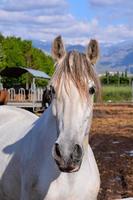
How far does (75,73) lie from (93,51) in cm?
26

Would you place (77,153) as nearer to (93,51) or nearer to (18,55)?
(93,51)

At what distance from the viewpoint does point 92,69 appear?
12.1ft

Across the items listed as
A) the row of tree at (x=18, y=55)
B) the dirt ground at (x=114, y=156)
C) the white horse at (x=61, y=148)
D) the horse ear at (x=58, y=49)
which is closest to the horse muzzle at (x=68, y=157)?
the white horse at (x=61, y=148)

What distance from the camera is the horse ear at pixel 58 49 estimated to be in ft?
12.0

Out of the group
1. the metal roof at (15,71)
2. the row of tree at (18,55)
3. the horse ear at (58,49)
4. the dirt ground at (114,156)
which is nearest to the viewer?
the horse ear at (58,49)

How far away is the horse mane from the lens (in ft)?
11.6

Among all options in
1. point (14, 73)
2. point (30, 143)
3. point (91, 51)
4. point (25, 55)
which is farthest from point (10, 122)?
point (25, 55)

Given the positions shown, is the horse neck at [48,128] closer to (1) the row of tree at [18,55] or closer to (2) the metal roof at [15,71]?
(2) the metal roof at [15,71]

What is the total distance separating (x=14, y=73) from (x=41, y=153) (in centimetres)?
2811

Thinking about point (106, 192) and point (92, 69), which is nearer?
point (92, 69)

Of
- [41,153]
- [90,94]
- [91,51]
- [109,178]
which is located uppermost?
[91,51]

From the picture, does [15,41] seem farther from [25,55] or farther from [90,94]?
[90,94]

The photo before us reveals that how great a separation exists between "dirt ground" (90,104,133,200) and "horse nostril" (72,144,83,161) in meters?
2.99

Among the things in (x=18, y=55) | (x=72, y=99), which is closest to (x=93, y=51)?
(x=72, y=99)
